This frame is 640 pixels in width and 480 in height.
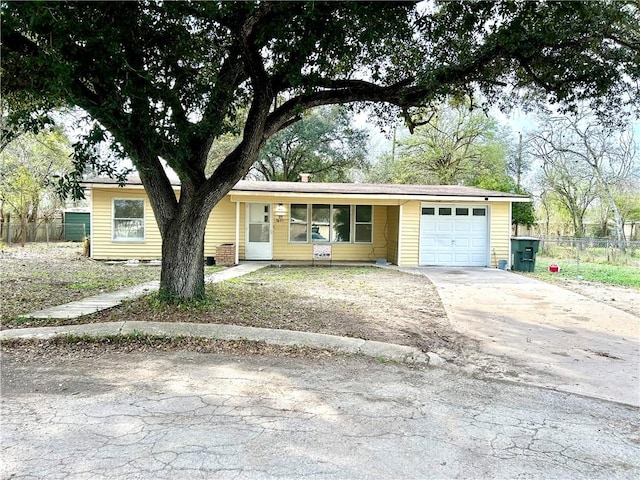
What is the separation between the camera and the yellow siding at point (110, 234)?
14.6 meters

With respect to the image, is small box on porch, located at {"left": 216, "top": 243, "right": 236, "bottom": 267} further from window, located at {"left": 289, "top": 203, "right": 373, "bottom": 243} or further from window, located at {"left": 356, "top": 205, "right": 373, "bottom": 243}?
window, located at {"left": 356, "top": 205, "right": 373, "bottom": 243}

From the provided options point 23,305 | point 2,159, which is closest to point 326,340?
point 23,305

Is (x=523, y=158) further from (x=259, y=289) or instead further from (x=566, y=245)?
(x=259, y=289)

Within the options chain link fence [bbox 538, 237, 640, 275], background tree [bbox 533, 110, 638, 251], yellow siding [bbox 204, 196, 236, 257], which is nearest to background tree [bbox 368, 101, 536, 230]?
background tree [bbox 533, 110, 638, 251]

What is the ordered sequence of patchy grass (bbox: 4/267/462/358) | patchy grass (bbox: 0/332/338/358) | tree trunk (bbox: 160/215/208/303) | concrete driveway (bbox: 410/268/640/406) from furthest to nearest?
tree trunk (bbox: 160/215/208/303) → patchy grass (bbox: 4/267/462/358) → patchy grass (bbox: 0/332/338/358) → concrete driveway (bbox: 410/268/640/406)

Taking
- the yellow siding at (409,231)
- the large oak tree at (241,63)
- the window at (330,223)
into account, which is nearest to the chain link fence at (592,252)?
the yellow siding at (409,231)

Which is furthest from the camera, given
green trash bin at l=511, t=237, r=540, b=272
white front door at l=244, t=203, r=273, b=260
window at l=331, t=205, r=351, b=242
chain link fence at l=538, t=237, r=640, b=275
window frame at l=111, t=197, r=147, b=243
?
chain link fence at l=538, t=237, r=640, b=275

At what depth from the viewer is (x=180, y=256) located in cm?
679

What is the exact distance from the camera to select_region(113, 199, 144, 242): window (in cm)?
1481

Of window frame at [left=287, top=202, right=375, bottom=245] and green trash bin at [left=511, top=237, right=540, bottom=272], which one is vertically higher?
window frame at [left=287, top=202, right=375, bottom=245]

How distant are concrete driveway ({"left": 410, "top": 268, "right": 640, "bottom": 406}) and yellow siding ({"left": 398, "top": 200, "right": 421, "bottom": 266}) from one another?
429 centimetres

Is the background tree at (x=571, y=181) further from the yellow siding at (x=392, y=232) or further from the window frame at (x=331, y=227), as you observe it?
the window frame at (x=331, y=227)

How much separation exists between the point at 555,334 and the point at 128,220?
529 inches

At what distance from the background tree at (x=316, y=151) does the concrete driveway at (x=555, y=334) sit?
1831 cm
